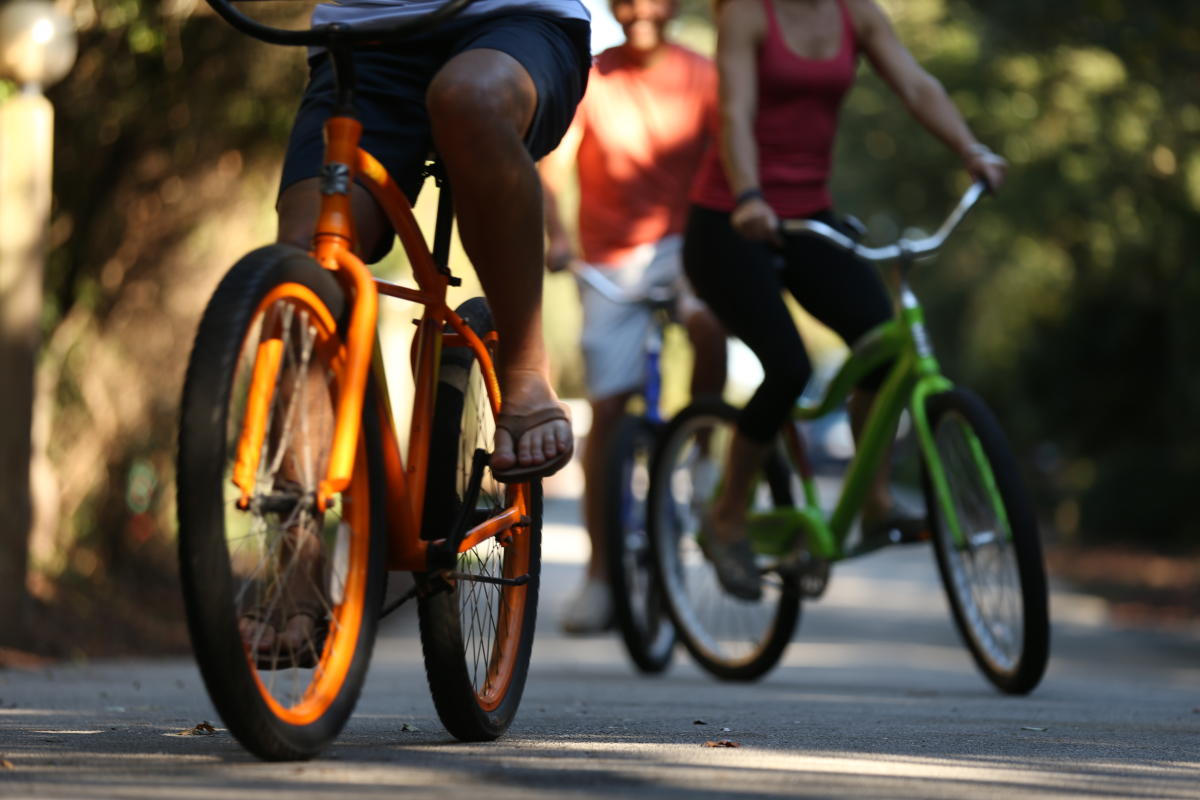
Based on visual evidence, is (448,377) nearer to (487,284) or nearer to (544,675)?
(487,284)

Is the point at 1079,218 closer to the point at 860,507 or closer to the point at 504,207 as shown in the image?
the point at 860,507

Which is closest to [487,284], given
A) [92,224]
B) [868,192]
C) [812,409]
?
[812,409]

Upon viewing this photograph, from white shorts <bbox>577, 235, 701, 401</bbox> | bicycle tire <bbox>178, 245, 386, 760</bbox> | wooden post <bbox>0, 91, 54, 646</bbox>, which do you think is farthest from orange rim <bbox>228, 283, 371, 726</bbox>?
wooden post <bbox>0, 91, 54, 646</bbox>

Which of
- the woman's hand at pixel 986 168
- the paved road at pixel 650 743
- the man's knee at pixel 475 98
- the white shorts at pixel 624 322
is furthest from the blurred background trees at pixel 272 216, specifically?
the man's knee at pixel 475 98

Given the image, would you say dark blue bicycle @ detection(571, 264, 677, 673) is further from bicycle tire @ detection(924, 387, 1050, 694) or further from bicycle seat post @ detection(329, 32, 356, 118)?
bicycle seat post @ detection(329, 32, 356, 118)

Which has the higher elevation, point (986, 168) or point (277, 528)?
point (986, 168)

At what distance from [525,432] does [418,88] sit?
26.2 inches

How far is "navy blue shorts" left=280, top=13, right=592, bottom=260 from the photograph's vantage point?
3.45 m

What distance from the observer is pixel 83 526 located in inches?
401

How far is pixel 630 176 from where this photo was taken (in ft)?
24.1

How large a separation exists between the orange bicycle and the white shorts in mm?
3570

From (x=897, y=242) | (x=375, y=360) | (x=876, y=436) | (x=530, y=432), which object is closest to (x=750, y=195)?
(x=897, y=242)

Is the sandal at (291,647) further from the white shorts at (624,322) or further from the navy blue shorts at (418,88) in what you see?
the white shorts at (624,322)

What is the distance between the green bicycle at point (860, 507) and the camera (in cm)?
525
